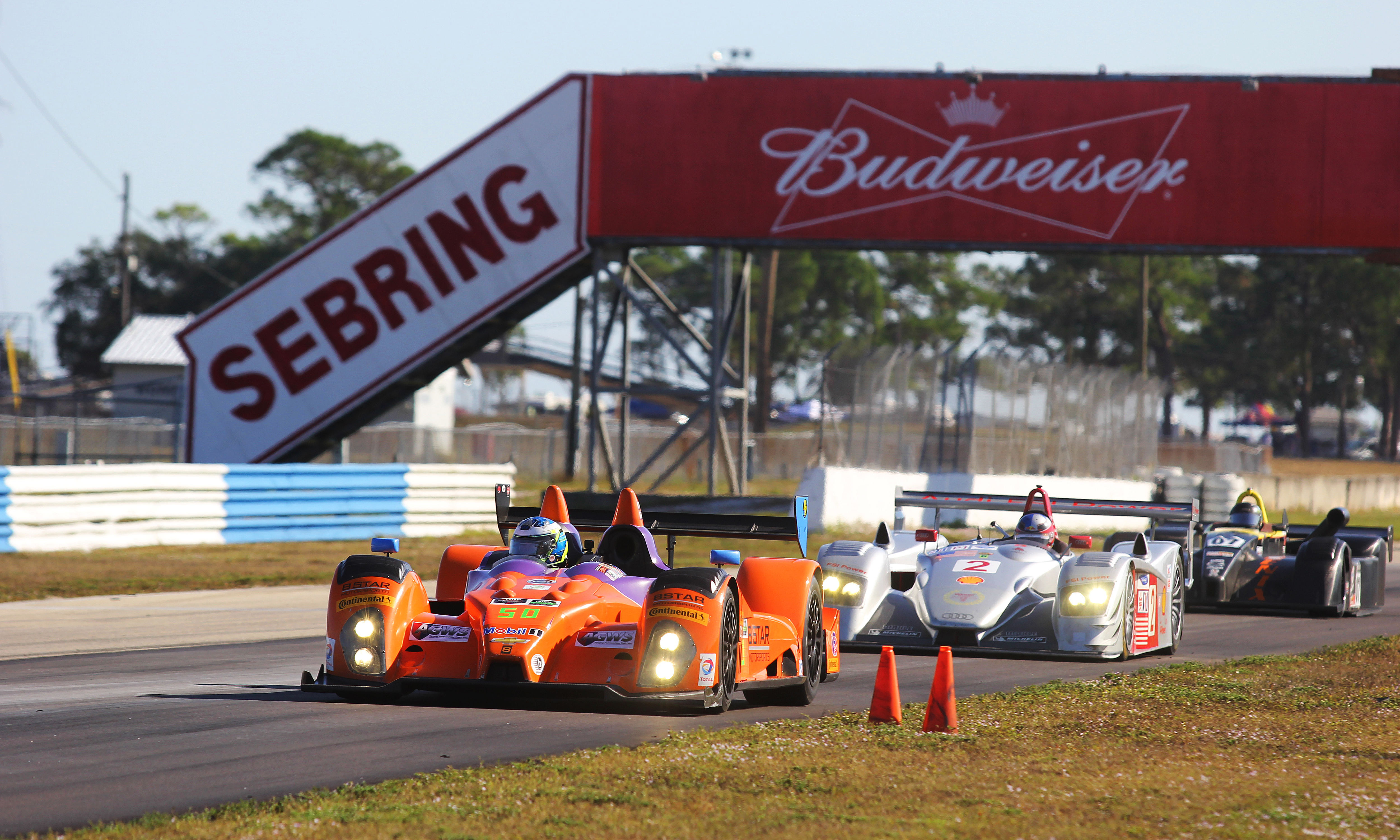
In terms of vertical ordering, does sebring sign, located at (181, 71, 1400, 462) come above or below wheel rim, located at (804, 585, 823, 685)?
above

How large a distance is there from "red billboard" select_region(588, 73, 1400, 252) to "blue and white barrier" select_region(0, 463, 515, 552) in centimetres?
552

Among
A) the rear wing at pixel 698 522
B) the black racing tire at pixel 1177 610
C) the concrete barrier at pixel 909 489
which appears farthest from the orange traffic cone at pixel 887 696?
the concrete barrier at pixel 909 489

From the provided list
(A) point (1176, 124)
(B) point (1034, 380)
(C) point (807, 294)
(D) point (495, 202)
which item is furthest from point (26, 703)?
(C) point (807, 294)

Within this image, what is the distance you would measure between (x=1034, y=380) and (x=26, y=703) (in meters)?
23.3

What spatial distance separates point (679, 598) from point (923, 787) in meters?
2.30

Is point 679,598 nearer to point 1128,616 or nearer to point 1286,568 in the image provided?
point 1128,616

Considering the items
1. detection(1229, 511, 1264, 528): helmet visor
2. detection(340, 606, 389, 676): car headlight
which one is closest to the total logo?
detection(340, 606, 389, 676): car headlight

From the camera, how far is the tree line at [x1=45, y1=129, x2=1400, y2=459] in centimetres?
8112

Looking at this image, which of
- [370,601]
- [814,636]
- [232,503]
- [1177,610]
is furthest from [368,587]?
[232,503]

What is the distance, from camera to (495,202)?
26.9m

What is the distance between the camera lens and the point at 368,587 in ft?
29.3

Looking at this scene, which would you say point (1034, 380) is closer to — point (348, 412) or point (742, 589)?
point (348, 412)

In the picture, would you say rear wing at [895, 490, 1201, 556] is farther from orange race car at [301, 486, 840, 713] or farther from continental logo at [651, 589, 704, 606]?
continental logo at [651, 589, 704, 606]

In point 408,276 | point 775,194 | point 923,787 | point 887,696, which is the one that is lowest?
point 923,787
